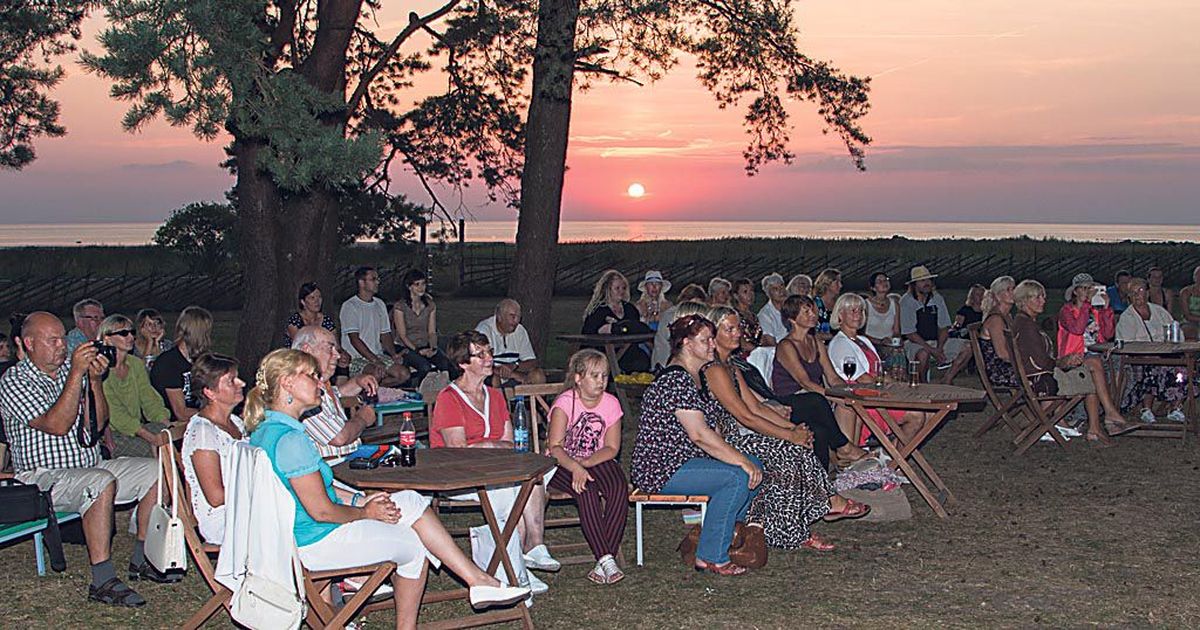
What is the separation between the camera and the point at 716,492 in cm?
564

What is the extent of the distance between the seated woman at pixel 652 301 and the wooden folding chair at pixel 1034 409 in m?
3.29

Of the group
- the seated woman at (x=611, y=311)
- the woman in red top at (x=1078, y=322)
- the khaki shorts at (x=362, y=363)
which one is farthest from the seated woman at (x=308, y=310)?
the woman in red top at (x=1078, y=322)

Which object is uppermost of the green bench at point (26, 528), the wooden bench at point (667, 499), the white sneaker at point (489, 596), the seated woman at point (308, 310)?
the seated woman at point (308, 310)

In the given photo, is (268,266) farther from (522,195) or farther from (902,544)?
(902,544)

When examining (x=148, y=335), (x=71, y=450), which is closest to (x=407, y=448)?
(x=71, y=450)

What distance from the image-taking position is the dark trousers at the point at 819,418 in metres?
7.31

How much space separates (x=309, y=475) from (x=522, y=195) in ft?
23.7

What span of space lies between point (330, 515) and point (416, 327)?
609 centimetres

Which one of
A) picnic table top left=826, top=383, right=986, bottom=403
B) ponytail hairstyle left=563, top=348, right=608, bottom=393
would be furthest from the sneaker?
picnic table top left=826, top=383, right=986, bottom=403

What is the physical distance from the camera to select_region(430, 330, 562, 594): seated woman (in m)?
5.55

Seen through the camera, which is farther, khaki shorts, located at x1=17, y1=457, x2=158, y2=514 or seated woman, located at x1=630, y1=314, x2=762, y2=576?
seated woman, located at x1=630, y1=314, x2=762, y2=576

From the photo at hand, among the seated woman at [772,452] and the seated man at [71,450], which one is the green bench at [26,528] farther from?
the seated woman at [772,452]

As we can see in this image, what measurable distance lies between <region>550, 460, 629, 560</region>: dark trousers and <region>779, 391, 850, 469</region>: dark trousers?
2.00 m

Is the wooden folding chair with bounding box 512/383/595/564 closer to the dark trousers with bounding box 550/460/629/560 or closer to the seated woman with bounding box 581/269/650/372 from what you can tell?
A: the dark trousers with bounding box 550/460/629/560
